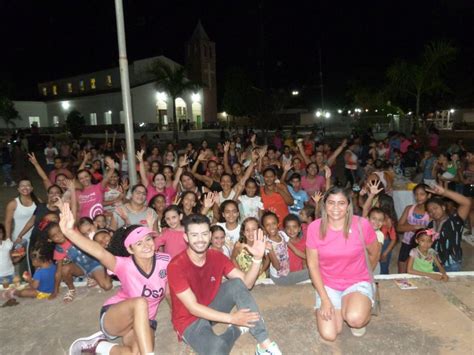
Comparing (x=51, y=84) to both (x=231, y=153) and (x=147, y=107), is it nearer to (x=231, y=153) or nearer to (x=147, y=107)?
(x=147, y=107)

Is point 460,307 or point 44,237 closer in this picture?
point 460,307

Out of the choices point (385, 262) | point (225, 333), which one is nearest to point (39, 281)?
point (225, 333)

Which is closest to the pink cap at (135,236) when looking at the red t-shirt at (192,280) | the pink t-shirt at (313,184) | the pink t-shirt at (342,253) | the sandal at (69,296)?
the red t-shirt at (192,280)

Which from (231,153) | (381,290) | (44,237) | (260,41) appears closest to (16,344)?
(44,237)

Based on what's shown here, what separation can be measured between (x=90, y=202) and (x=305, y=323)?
4038mm

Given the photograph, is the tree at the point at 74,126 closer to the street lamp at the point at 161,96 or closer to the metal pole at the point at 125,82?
the street lamp at the point at 161,96

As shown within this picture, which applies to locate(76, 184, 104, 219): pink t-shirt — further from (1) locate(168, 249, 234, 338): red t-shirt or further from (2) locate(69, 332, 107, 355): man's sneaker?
(1) locate(168, 249, 234, 338): red t-shirt

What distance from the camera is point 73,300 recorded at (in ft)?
16.1

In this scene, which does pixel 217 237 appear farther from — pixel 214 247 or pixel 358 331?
pixel 358 331

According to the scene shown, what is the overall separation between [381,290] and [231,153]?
718 centimetres

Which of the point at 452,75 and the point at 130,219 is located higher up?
the point at 452,75

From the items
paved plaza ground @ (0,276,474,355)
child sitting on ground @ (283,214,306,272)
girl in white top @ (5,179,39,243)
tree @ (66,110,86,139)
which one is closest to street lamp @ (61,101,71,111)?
tree @ (66,110,86,139)

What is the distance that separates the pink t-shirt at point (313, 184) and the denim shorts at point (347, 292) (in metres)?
3.65

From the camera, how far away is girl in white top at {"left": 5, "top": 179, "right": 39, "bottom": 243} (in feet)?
19.4
